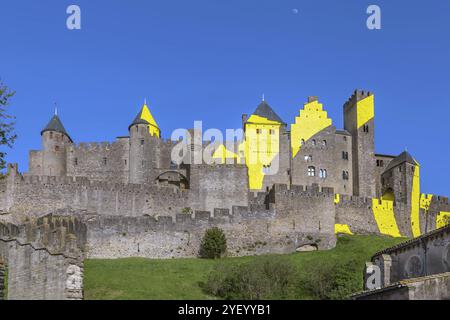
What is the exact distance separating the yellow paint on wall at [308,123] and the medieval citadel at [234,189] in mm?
88

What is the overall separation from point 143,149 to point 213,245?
1767 centimetres

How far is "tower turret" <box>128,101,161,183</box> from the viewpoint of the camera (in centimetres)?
7025

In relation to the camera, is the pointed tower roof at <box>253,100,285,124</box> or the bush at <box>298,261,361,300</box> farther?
the pointed tower roof at <box>253,100,285,124</box>

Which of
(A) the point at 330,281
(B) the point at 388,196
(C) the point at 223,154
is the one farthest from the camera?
(B) the point at 388,196

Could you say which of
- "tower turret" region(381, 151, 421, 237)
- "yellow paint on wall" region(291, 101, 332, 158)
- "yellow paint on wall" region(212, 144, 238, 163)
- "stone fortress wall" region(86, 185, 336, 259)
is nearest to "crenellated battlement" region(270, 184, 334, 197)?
"stone fortress wall" region(86, 185, 336, 259)

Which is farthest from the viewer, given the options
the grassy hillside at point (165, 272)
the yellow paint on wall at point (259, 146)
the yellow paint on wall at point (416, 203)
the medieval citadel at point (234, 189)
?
the yellow paint on wall at point (259, 146)

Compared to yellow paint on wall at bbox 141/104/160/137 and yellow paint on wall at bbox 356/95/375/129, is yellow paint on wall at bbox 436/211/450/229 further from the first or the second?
yellow paint on wall at bbox 141/104/160/137

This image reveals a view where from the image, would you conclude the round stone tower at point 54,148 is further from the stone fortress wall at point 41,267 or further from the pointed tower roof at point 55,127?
the stone fortress wall at point 41,267

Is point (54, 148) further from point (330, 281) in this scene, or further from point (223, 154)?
point (330, 281)

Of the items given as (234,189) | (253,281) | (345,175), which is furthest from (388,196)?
(253,281)

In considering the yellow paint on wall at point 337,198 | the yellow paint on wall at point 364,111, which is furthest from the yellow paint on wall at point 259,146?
the yellow paint on wall at point 364,111

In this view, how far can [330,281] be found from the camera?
47.1 metres

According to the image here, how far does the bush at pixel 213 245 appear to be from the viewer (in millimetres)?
55750
